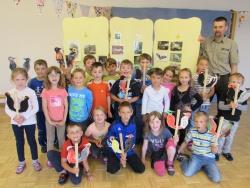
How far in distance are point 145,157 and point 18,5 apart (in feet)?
11.7

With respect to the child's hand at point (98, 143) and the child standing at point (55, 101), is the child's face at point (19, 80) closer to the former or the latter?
the child standing at point (55, 101)

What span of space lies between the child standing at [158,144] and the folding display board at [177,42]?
3.53ft

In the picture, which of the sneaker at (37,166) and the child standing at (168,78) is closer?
the sneaker at (37,166)

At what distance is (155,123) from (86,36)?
156 centimetres

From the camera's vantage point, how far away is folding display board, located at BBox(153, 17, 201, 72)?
3258 millimetres

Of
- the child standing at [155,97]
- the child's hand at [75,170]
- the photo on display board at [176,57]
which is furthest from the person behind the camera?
the photo on display board at [176,57]

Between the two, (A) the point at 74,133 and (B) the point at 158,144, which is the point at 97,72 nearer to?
(A) the point at 74,133

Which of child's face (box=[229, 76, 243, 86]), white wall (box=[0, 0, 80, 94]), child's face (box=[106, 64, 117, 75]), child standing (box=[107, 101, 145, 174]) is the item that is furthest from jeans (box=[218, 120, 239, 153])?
white wall (box=[0, 0, 80, 94])

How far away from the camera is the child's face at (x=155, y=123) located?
8.35 ft

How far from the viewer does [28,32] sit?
181 inches

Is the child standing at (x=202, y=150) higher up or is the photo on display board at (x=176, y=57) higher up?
the photo on display board at (x=176, y=57)

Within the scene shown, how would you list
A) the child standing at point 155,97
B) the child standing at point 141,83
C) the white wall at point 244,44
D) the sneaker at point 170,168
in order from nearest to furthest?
the sneaker at point 170,168, the child standing at point 155,97, the child standing at point 141,83, the white wall at point 244,44

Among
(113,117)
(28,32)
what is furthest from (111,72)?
(28,32)

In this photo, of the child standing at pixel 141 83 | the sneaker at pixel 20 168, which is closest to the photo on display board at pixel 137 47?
the child standing at pixel 141 83
